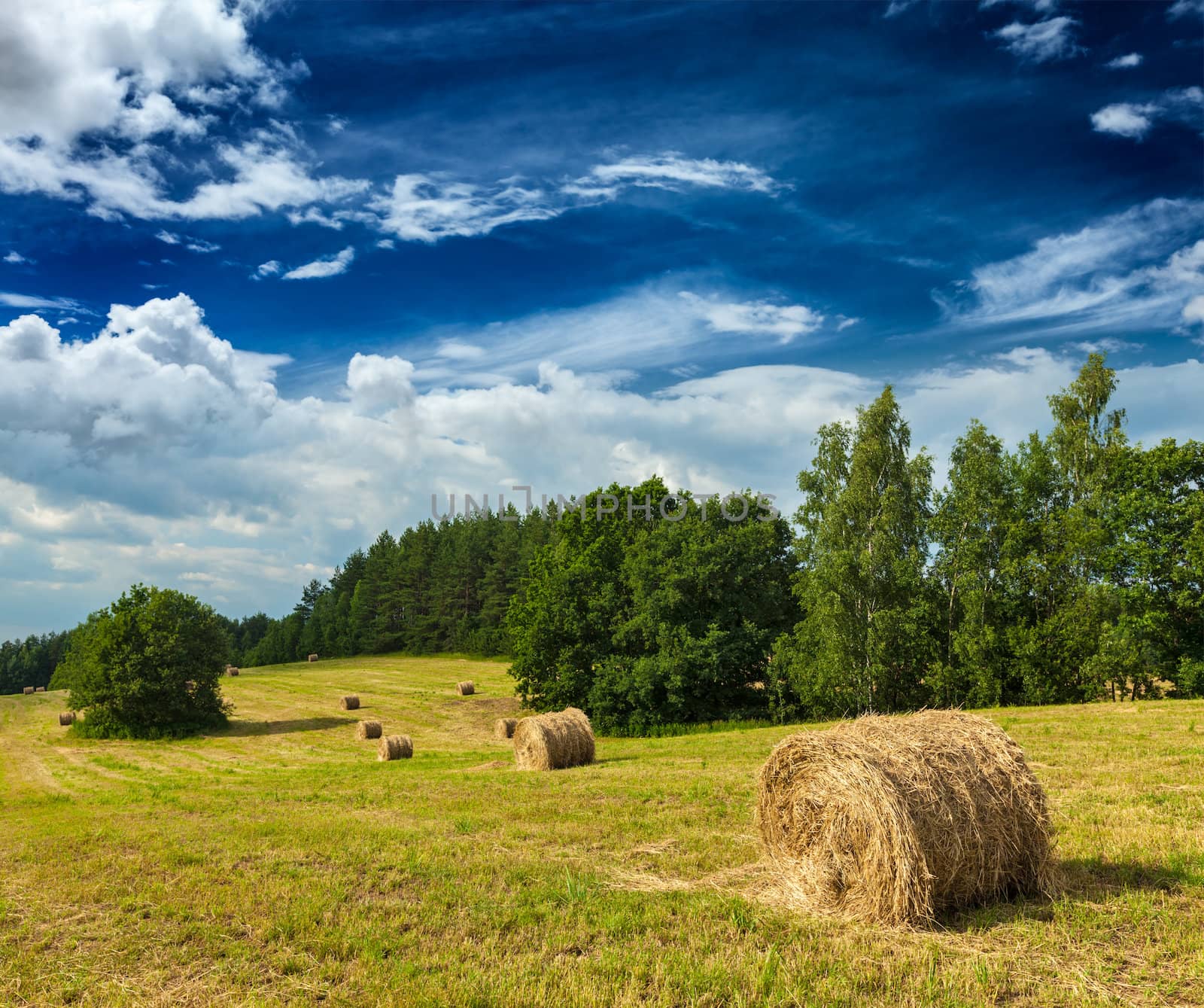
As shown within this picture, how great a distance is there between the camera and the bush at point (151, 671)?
140 feet

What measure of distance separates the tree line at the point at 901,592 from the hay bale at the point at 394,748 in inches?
562

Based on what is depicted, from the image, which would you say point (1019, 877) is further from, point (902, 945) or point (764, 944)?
point (764, 944)

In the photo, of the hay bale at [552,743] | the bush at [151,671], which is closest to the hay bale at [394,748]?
the hay bale at [552,743]

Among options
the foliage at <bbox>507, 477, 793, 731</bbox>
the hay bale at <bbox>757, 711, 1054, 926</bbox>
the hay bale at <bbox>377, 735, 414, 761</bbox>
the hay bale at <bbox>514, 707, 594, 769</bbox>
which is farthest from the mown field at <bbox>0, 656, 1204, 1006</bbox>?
the foliage at <bbox>507, 477, 793, 731</bbox>

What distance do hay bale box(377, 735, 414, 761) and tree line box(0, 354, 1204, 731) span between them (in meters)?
14.3

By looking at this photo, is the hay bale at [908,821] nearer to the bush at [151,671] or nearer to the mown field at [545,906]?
the mown field at [545,906]

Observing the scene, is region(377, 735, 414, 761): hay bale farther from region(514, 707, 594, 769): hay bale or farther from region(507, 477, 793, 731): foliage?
region(507, 477, 793, 731): foliage

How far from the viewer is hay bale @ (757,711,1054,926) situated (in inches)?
333

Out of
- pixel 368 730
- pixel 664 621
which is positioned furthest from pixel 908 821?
pixel 664 621

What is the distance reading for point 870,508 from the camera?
39.6 meters

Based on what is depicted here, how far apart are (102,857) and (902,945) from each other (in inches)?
461

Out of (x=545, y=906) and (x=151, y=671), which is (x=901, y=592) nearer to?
(x=545, y=906)

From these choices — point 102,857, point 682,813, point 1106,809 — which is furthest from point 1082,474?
point 102,857

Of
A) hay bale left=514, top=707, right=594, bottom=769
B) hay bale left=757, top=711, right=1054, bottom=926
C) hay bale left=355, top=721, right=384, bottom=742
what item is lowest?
hay bale left=355, top=721, right=384, bottom=742
